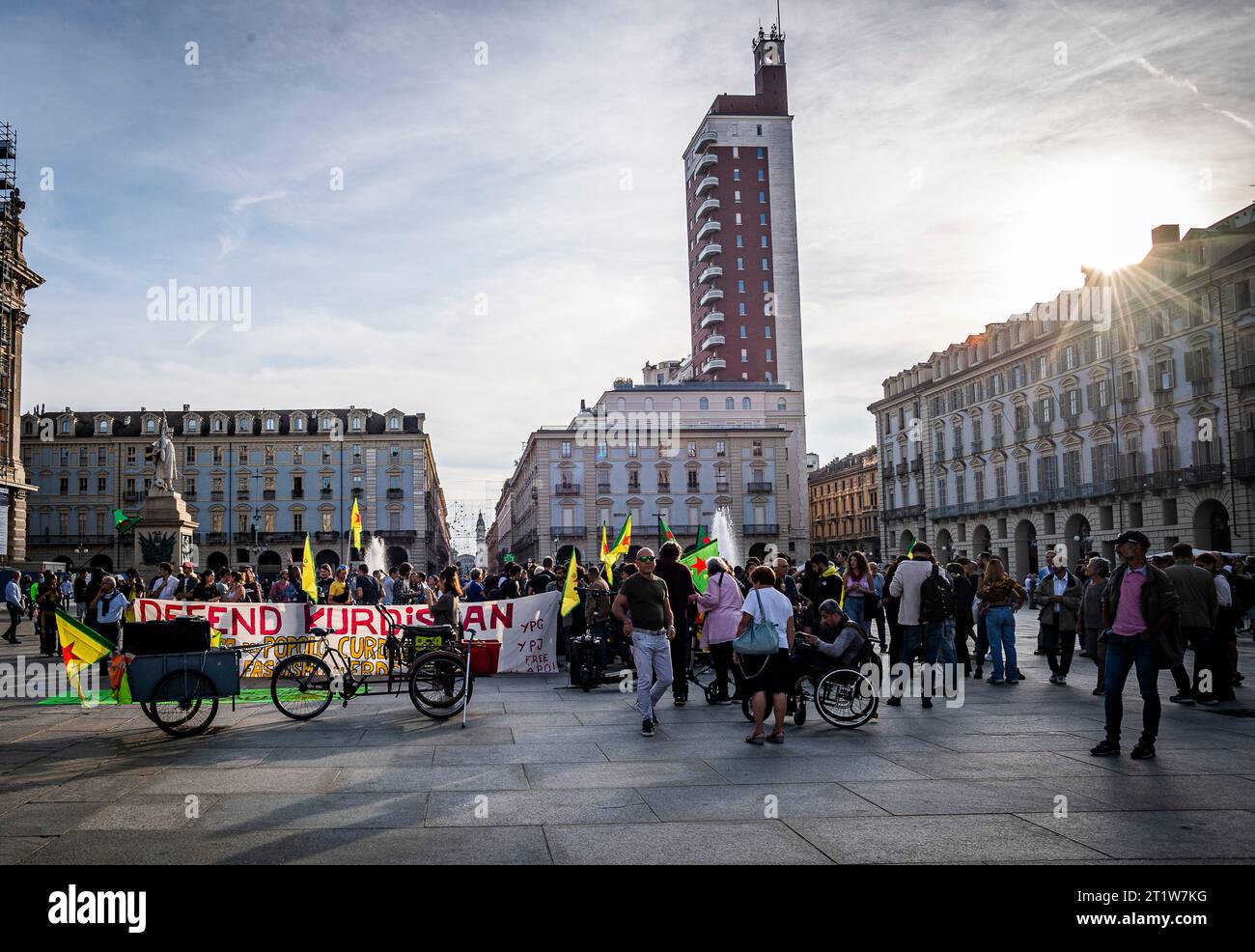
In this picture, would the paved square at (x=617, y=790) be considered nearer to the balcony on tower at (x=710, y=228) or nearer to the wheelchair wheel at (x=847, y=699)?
the wheelchair wheel at (x=847, y=699)

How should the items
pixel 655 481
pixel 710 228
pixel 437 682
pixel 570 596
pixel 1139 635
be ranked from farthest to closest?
1. pixel 710 228
2. pixel 655 481
3. pixel 570 596
4. pixel 437 682
5. pixel 1139 635

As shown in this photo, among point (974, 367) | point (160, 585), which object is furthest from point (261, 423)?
point (160, 585)

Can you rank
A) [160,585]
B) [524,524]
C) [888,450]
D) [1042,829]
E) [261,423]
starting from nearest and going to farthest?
1. [1042,829]
2. [160,585]
3. [888,450]
4. [261,423]
5. [524,524]

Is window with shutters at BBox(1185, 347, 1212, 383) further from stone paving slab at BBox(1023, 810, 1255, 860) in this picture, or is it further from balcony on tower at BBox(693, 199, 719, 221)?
balcony on tower at BBox(693, 199, 719, 221)

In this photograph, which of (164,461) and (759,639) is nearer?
(759,639)

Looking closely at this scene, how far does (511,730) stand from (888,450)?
78.3 meters

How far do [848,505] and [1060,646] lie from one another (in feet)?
324

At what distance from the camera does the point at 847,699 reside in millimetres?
10398

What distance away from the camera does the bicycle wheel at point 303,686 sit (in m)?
11.1

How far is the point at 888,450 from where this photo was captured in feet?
278

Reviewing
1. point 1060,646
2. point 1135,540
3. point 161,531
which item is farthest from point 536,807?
point 161,531

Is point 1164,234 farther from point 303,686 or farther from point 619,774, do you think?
point 619,774
